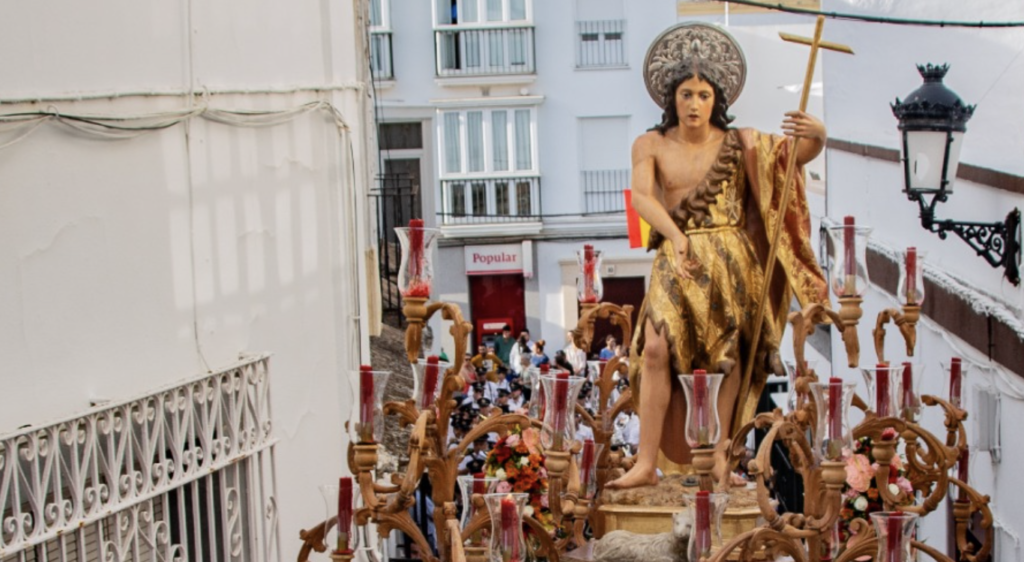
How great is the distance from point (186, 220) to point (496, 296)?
16454mm

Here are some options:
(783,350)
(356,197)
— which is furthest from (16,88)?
(783,350)

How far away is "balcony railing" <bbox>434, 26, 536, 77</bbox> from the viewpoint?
2448 centimetres

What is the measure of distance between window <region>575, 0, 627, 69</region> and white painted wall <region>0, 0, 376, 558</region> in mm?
14223

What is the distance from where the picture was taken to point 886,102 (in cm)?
1395

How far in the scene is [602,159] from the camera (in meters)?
24.6

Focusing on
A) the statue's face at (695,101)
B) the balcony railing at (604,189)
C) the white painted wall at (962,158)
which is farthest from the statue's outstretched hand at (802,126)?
the balcony railing at (604,189)

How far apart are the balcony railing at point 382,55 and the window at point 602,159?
2548mm

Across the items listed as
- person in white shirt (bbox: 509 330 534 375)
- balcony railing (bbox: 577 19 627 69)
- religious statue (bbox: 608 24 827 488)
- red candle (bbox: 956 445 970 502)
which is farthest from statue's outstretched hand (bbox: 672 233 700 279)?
balcony railing (bbox: 577 19 627 69)

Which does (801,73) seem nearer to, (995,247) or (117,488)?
(995,247)

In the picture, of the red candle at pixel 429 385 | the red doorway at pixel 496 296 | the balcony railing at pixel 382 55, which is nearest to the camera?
the red candle at pixel 429 385

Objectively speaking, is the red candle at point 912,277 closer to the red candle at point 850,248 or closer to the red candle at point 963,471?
the red candle at point 850,248

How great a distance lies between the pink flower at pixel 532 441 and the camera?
8258 mm

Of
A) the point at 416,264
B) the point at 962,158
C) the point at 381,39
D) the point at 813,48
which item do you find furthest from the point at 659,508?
the point at 381,39

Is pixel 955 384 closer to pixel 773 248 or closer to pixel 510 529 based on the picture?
pixel 773 248
